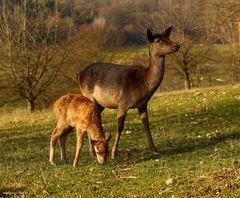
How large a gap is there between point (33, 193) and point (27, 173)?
1598 mm

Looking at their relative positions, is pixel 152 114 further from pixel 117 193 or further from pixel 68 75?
pixel 68 75

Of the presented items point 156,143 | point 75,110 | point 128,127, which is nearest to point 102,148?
point 75,110

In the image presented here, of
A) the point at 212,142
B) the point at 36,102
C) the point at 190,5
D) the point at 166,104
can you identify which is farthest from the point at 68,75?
the point at 212,142

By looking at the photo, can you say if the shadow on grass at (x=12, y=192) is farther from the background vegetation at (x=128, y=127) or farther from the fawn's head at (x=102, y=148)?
the fawn's head at (x=102, y=148)

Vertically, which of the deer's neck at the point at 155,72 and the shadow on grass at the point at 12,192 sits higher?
the deer's neck at the point at 155,72

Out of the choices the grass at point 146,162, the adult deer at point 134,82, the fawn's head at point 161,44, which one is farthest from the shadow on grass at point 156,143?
the fawn's head at point 161,44

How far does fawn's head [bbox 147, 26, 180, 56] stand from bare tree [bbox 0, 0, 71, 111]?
1032 inches

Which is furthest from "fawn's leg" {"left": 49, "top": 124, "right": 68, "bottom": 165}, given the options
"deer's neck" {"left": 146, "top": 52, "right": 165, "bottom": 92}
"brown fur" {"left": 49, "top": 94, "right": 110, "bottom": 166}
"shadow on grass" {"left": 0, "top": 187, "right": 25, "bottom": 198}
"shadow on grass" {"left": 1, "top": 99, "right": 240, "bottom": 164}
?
"shadow on grass" {"left": 0, "top": 187, "right": 25, "bottom": 198}

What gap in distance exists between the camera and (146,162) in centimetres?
982

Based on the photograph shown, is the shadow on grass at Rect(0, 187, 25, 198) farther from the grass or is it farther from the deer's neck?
the deer's neck

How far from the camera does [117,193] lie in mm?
7504

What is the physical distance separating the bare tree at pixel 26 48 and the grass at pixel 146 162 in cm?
1838

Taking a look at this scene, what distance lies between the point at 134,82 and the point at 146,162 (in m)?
2.29

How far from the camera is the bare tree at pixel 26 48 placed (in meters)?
37.2
